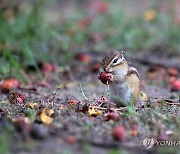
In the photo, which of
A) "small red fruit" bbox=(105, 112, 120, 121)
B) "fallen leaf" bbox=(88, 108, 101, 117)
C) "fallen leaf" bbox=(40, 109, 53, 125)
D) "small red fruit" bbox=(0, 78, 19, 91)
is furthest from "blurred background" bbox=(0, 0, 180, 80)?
"small red fruit" bbox=(105, 112, 120, 121)

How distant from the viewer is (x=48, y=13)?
11.8 meters

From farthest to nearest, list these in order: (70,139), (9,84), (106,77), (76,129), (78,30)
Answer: (78,30), (9,84), (106,77), (76,129), (70,139)

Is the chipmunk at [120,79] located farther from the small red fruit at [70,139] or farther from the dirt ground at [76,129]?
the small red fruit at [70,139]

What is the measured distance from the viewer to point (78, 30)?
10.0 meters

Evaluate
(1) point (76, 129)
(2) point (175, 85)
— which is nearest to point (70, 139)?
(1) point (76, 129)

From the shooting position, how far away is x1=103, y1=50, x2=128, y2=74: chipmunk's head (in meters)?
5.71

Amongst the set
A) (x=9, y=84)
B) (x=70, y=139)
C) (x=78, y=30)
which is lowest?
(x=70, y=139)


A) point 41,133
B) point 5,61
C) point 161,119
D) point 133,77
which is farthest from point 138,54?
point 41,133

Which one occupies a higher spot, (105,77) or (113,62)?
(113,62)

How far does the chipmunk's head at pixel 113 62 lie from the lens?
571 centimetres

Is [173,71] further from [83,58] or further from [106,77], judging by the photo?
[106,77]

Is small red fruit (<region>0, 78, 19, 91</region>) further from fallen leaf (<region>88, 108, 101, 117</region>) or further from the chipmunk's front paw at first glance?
fallen leaf (<region>88, 108, 101, 117</region>)

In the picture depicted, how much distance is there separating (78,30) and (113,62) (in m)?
4.39

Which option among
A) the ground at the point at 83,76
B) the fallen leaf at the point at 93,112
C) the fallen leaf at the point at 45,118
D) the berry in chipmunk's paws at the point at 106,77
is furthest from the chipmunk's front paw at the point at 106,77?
the fallen leaf at the point at 45,118
